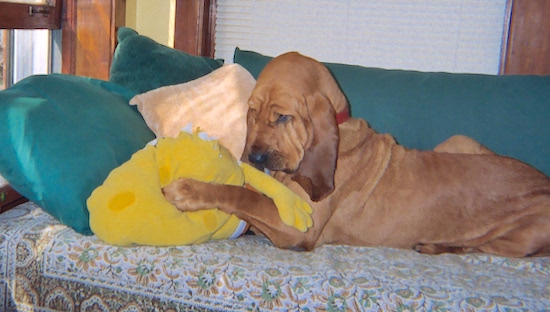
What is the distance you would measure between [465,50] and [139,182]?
2895mm

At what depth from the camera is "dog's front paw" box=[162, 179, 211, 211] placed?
2.07 meters

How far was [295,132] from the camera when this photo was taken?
2.25 m

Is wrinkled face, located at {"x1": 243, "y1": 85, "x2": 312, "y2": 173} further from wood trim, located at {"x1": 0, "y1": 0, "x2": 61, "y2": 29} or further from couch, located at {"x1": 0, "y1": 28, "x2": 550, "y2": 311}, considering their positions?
wood trim, located at {"x1": 0, "y1": 0, "x2": 61, "y2": 29}

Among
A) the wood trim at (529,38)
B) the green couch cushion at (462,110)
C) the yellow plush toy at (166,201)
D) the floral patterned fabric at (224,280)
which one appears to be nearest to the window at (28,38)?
the floral patterned fabric at (224,280)

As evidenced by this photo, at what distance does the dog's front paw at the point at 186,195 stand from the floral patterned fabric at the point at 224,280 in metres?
0.16

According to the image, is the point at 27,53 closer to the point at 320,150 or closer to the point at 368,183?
the point at 320,150

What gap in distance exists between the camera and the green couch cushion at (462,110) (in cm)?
298

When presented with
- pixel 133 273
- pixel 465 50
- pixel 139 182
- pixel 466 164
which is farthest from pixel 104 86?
pixel 465 50

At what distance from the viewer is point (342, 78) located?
3.16 meters

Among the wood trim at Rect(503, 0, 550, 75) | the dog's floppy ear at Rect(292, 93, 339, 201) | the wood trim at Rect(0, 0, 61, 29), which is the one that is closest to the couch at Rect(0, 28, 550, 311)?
the dog's floppy ear at Rect(292, 93, 339, 201)

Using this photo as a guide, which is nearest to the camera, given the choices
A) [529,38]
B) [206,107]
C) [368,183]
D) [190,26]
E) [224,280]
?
[224,280]

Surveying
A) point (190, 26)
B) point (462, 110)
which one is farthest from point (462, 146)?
point (190, 26)

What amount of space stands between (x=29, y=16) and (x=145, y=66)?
2.41 feet

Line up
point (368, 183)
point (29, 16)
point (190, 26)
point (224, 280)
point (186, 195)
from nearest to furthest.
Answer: point (224, 280)
point (186, 195)
point (368, 183)
point (29, 16)
point (190, 26)
